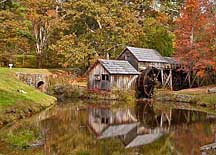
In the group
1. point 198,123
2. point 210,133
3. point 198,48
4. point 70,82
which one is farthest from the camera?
point 70,82

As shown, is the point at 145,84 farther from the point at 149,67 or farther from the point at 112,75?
the point at 112,75

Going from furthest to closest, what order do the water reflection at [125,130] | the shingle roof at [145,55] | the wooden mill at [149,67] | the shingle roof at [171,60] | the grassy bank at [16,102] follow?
the shingle roof at [171,60]
the shingle roof at [145,55]
the wooden mill at [149,67]
the grassy bank at [16,102]
the water reflection at [125,130]

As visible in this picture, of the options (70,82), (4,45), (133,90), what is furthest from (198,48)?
(4,45)

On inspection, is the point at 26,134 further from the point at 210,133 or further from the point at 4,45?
the point at 4,45

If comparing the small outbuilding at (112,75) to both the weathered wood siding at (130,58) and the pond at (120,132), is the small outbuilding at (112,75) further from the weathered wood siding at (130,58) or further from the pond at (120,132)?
the pond at (120,132)

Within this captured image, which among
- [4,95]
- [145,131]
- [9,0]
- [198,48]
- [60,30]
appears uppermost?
[9,0]

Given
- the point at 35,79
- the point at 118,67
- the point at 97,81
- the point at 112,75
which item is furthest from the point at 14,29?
the point at 112,75

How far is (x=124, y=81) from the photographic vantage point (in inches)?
1622

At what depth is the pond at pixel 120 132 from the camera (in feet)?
50.2

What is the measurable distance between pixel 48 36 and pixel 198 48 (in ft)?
75.1

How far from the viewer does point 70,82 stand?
4512cm

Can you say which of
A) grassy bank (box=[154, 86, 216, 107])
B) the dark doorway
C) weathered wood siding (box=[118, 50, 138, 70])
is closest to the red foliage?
grassy bank (box=[154, 86, 216, 107])

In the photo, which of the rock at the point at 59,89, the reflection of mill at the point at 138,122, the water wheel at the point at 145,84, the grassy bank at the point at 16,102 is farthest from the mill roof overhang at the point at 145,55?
the grassy bank at the point at 16,102

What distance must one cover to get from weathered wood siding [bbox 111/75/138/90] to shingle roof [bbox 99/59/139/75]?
1.82ft
